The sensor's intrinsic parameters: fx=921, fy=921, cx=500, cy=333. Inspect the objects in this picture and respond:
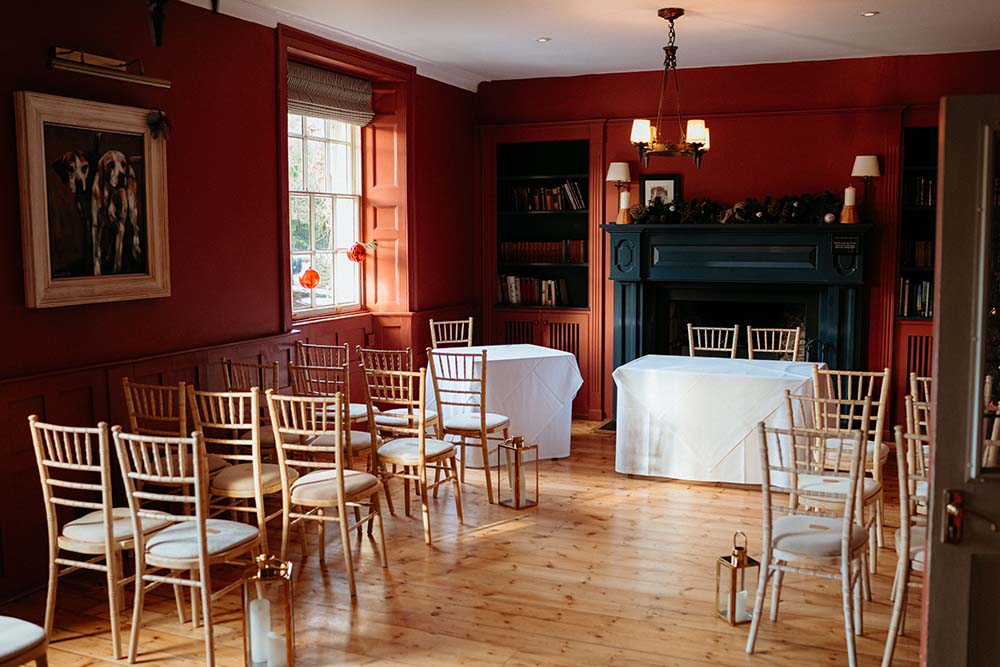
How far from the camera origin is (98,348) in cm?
483

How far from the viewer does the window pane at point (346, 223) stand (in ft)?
25.1

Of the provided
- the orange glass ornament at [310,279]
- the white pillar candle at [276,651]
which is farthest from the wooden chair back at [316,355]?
the white pillar candle at [276,651]

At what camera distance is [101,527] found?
3906 mm

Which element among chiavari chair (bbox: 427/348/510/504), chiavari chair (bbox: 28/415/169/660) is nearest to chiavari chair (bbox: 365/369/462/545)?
chiavari chair (bbox: 427/348/510/504)

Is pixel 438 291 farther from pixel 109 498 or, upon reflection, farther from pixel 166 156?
pixel 109 498

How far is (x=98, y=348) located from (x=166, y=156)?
3.87 feet

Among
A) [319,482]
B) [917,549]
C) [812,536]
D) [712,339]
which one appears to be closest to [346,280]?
[712,339]

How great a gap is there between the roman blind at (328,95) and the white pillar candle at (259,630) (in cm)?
406

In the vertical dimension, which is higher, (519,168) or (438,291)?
(519,168)

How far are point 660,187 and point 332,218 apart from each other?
2.95 meters

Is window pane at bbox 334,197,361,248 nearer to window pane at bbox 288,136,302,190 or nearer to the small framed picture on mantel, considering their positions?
window pane at bbox 288,136,302,190

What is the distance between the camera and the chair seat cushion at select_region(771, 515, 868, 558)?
3711mm

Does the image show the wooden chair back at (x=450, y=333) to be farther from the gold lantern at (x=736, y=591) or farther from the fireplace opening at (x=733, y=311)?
the gold lantern at (x=736, y=591)

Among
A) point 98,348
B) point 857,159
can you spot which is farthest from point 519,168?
point 98,348
